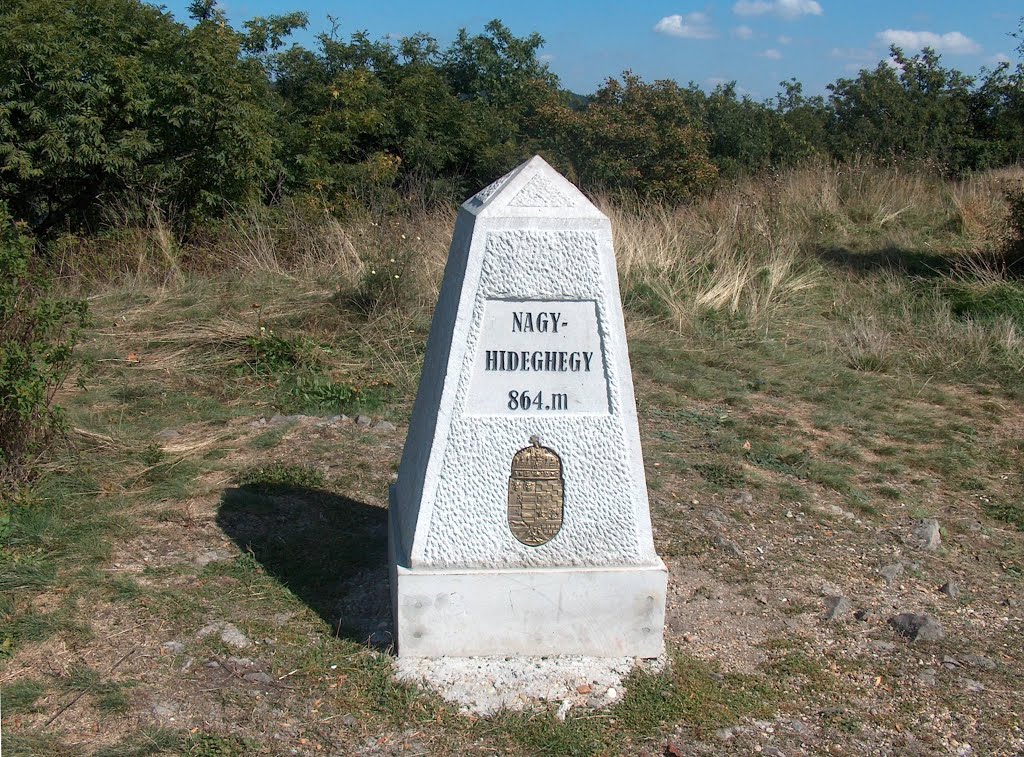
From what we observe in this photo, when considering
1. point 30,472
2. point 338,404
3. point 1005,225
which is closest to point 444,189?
point 1005,225

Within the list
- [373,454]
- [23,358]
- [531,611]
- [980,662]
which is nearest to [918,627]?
[980,662]

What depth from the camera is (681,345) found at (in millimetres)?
6957

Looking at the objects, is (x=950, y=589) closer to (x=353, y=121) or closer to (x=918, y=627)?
(x=918, y=627)

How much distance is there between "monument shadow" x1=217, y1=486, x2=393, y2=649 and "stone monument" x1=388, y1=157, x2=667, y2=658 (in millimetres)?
388

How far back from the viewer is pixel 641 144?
1356 centimetres

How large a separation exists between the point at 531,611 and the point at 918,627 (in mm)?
1411

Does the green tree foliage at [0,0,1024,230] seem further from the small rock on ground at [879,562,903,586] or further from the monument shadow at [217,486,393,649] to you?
the small rock on ground at [879,562,903,586]

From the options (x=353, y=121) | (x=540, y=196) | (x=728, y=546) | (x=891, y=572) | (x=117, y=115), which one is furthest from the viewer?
(x=353, y=121)

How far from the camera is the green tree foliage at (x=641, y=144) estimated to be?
13219 millimetres

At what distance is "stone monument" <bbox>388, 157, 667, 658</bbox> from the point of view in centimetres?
279

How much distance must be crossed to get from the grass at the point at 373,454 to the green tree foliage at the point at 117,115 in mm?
783

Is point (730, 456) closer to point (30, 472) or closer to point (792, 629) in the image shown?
point (792, 629)

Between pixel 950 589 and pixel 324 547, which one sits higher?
pixel 324 547

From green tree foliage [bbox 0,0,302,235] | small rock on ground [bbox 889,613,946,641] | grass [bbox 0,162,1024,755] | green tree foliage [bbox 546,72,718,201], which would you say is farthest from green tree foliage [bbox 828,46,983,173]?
small rock on ground [bbox 889,613,946,641]
